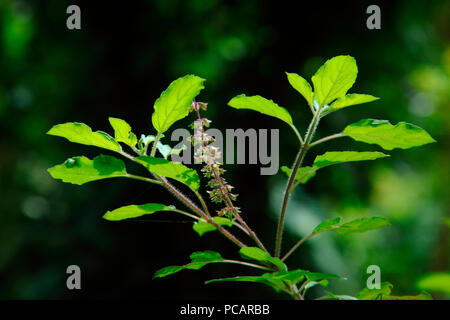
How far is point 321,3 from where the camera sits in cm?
147

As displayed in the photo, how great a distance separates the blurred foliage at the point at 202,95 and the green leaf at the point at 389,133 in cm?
92

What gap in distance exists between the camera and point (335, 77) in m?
0.28

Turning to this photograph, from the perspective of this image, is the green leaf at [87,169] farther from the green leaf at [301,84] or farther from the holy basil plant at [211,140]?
the green leaf at [301,84]

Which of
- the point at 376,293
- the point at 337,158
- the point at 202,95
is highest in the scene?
the point at 202,95

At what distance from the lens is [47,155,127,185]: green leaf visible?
0.28 m

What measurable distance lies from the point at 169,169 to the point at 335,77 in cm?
13

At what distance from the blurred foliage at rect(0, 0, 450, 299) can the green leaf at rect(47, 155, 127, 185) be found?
87 cm

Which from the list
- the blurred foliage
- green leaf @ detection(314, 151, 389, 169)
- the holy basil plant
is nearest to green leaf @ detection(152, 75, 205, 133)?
the holy basil plant

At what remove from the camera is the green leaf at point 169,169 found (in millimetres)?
262

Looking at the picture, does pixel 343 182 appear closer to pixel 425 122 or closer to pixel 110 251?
pixel 425 122

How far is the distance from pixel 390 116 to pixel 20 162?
2.05 m

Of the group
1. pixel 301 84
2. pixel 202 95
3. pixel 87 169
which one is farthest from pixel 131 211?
pixel 202 95

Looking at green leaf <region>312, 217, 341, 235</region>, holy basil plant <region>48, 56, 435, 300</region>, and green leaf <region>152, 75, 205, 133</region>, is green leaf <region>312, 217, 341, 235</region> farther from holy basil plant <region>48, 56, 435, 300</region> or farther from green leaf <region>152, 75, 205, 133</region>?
green leaf <region>152, 75, 205, 133</region>

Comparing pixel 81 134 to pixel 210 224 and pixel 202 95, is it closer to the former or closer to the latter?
pixel 210 224
